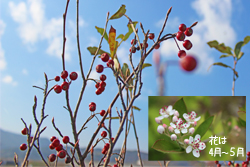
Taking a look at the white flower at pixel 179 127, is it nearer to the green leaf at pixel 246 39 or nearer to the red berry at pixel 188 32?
the red berry at pixel 188 32

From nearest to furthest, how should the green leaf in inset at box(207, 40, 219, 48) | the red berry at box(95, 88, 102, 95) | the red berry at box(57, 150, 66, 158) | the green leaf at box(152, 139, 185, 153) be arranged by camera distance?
the red berry at box(57, 150, 66, 158)
the red berry at box(95, 88, 102, 95)
the green leaf at box(152, 139, 185, 153)
the green leaf in inset at box(207, 40, 219, 48)

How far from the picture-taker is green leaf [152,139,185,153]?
2.82 ft

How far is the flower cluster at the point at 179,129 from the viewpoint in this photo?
0.88m

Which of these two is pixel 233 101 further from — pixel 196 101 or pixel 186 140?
pixel 186 140

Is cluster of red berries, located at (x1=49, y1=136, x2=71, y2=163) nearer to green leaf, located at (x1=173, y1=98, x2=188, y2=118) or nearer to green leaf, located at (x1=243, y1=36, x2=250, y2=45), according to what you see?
green leaf, located at (x1=173, y1=98, x2=188, y2=118)

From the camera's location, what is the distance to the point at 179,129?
0.89 m

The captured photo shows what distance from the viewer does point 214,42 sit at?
174 cm

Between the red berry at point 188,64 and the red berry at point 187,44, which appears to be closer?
the red berry at point 188,64

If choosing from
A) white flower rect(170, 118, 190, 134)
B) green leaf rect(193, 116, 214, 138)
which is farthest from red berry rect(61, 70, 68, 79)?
green leaf rect(193, 116, 214, 138)

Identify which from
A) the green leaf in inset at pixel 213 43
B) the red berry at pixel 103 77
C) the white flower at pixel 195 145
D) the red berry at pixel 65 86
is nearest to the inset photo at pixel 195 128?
the white flower at pixel 195 145

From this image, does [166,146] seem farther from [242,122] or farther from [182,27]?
[242,122]

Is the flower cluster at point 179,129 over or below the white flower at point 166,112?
below

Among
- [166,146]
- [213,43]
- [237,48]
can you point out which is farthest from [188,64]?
[237,48]

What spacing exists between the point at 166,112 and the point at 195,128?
0.14 metres
